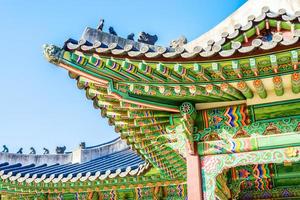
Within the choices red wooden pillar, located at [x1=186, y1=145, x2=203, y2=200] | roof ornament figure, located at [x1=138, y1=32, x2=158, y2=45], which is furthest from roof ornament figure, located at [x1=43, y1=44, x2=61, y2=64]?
roof ornament figure, located at [x1=138, y1=32, x2=158, y2=45]

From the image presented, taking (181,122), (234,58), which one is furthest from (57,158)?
(234,58)

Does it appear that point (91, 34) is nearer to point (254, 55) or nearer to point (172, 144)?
point (172, 144)

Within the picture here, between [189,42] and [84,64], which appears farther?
[189,42]

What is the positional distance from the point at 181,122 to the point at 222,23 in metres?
→ 2.56

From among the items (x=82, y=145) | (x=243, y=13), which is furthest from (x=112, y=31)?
(x=82, y=145)

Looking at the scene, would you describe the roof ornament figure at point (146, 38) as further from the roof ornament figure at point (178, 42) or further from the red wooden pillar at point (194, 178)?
the red wooden pillar at point (194, 178)

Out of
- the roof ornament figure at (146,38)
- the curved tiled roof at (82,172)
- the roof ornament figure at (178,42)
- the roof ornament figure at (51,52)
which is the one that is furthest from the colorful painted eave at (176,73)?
the roof ornament figure at (146,38)

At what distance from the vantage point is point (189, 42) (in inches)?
276

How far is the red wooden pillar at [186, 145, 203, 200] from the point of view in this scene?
15.2ft

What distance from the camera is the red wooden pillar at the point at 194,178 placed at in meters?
4.64

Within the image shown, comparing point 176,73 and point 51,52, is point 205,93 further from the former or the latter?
point 51,52

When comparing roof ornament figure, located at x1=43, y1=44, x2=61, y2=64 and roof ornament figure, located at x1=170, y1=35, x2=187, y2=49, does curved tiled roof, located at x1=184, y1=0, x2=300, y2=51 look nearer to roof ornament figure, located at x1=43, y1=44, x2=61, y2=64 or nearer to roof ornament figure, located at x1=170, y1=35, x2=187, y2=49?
roof ornament figure, located at x1=170, y1=35, x2=187, y2=49

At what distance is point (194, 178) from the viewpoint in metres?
4.74

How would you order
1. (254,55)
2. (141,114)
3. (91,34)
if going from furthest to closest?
(91,34)
(141,114)
(254,55)
